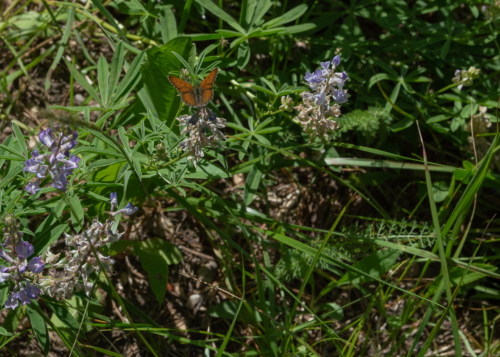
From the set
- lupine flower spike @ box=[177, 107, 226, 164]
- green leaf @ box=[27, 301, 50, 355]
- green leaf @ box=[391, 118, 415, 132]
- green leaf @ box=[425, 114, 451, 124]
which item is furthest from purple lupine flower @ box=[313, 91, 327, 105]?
green leaf @ box=[27, 301, 50, 355]

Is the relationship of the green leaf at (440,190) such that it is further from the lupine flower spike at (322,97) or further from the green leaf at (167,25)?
the green leaf at (167,25)

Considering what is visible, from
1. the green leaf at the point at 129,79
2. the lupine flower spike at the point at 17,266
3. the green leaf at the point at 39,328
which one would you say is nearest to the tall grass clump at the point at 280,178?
the green leaf at the point at 129,79

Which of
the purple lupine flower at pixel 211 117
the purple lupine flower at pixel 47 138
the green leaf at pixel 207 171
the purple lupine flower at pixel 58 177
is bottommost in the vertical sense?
the green leaf at pixel 207 171

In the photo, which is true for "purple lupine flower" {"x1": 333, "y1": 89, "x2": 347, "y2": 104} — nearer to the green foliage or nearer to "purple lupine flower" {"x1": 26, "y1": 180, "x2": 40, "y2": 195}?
the green foliage

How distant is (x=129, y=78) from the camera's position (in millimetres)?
2561

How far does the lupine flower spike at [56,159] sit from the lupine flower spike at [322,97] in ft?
3.51

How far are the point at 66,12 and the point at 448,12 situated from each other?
8.29 feet

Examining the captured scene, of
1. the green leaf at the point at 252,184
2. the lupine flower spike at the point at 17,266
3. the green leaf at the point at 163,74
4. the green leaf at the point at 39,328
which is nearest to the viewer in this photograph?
the lupine flower spike at the point at 17,266

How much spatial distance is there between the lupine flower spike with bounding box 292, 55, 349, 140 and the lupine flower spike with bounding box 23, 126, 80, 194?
3.51ft

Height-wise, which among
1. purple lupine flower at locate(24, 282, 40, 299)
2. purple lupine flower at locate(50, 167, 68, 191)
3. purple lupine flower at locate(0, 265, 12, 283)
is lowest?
purple lupine flower at locate(24, 282, 40, 299)

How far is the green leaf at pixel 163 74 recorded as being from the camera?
2.63 meters

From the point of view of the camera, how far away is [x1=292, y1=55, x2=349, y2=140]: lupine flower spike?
2354 millimetres

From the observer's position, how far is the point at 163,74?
2.68 m

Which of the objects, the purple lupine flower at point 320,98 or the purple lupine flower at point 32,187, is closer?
the purple lupine flower at point 32,187
